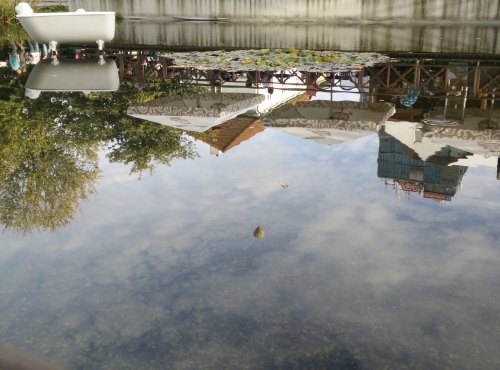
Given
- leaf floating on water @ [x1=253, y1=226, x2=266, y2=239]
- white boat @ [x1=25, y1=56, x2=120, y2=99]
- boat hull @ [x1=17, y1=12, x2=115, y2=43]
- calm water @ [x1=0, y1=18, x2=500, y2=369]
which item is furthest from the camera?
boat hull @ [x1=17, y1=12, x2=115, y2=43]

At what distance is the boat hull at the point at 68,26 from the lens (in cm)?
1603

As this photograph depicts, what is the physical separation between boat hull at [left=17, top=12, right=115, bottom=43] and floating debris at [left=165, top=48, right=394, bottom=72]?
8.18ft

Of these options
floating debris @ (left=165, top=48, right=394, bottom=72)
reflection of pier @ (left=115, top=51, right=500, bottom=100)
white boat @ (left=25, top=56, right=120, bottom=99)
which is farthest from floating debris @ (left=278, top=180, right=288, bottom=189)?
floating debris @ (left=165, top=48, right=394, bottom=72)

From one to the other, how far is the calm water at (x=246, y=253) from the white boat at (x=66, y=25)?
8220 mm

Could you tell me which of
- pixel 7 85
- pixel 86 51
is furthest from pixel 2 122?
pixel 86 51

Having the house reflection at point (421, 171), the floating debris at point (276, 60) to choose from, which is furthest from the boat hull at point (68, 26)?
the house reflection at point (421, 171)

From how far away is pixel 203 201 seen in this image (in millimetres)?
6719

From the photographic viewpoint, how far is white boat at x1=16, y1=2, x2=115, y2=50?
16047mm

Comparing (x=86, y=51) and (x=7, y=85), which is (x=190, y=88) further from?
(x=86, y=51)

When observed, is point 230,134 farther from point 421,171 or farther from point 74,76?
point 74,76

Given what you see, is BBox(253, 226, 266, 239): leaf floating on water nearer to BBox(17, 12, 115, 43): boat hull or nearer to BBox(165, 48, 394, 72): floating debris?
BBox(165, 48, 394, 72): floating debris

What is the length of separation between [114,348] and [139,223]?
7.67 ft

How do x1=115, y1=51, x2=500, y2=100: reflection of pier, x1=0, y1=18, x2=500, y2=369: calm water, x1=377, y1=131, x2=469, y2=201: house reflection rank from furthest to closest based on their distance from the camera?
x1=115, y1=51, x2=500, y2=100: reflection of pier → x1=377, y1=131, x2=469, y2=201: house reflection → x1=0, y1=18, x2=500, y2=369: calm water

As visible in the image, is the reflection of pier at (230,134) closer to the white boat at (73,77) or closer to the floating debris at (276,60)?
the white boat at (73,77)
